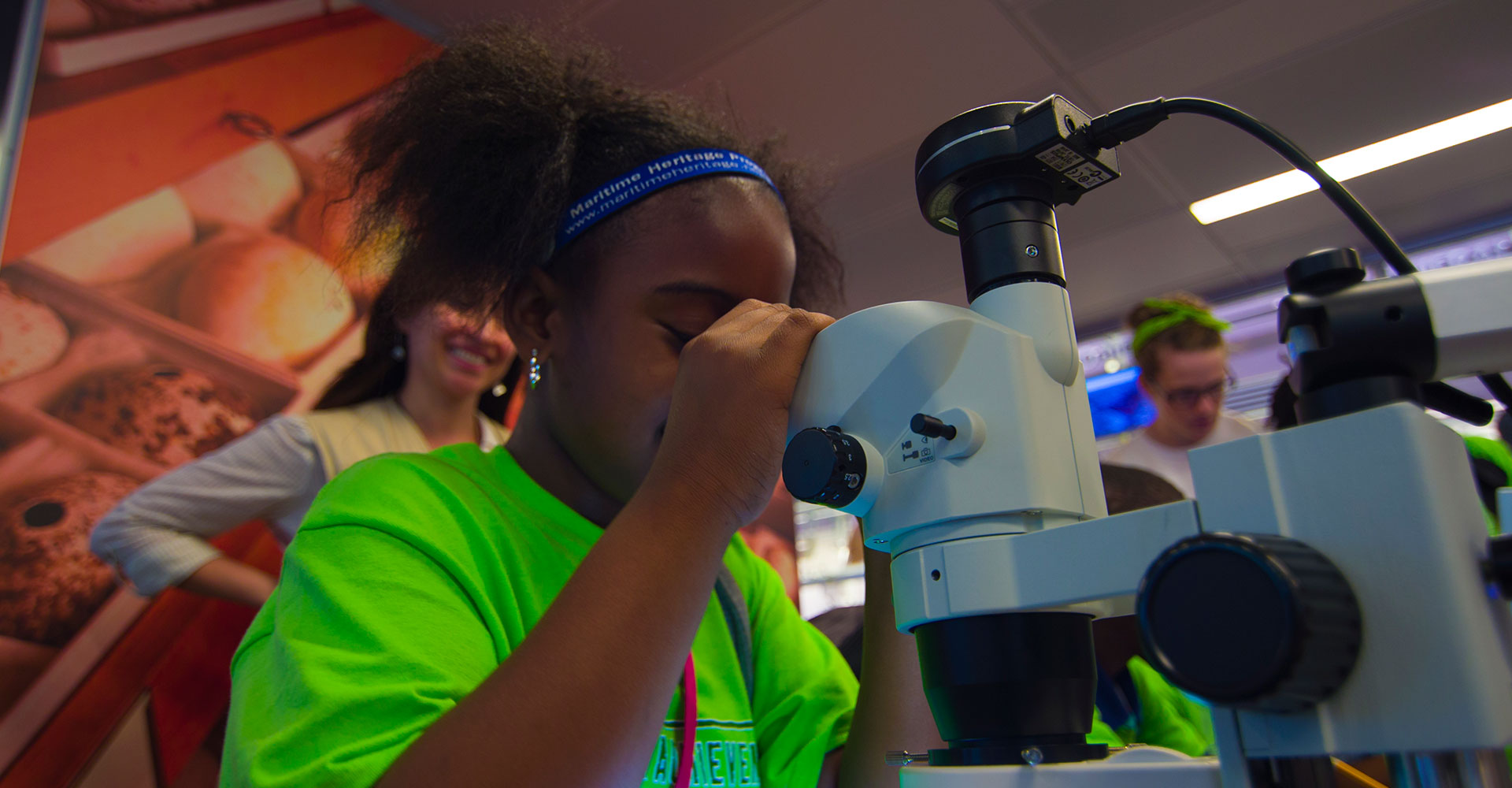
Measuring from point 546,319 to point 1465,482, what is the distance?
85 cm

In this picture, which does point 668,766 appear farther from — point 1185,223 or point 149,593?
point 1185,223

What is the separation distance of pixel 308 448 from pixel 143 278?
1.43 ft

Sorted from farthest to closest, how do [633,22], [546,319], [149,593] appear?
[633,22] → [149,593] → [546,319]

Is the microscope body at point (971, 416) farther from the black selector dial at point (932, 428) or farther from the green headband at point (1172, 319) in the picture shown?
the green headband at point (1172, 319)

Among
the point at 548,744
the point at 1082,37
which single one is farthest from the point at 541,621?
the point at 1082,37

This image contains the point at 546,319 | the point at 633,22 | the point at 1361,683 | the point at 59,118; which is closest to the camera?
the point at 1361,683

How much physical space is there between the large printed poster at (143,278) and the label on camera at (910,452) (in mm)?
981

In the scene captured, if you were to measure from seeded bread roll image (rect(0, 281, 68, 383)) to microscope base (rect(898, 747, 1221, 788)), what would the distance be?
1644 mm

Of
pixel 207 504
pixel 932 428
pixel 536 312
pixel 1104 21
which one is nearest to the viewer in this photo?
pixel 932 428

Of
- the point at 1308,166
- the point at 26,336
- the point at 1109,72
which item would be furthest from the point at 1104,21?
the point at 26,336

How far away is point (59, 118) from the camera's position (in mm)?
1617

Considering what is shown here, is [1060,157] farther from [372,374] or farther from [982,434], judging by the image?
[372,374]

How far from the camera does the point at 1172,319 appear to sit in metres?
2.57

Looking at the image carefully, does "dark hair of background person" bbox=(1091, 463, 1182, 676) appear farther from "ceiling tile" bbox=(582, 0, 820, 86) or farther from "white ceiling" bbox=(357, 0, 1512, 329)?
"ceiling tile" bbox=(582, 0, 820, 86)
